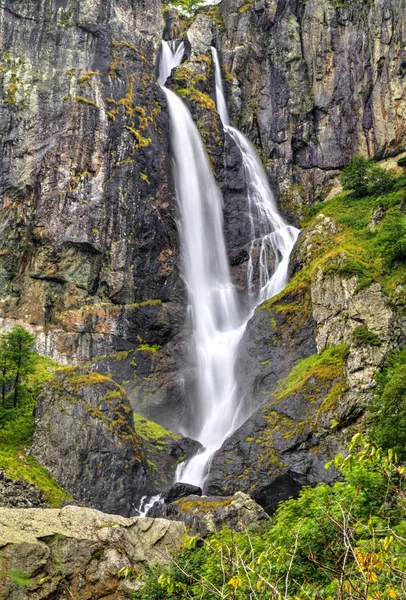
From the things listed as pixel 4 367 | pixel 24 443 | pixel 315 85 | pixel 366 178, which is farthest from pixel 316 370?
pixel 315 85

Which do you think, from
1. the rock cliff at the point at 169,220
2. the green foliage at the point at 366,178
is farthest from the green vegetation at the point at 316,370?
the green foliage at the point at 366,178

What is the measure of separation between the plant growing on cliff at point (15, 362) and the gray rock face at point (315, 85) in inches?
1075

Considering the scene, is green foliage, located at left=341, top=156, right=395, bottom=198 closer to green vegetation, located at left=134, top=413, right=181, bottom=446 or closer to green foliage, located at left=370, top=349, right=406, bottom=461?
green vegetation, located at left=134, top=413, right=181, bottom=446

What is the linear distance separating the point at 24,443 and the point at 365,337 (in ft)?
50.6

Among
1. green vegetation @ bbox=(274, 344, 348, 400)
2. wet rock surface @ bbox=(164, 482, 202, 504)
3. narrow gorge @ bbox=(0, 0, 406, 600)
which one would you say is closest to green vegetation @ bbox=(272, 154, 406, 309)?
narrow gorge @ bbox=(0, 0, 406, 600)

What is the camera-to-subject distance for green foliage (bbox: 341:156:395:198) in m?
38.8

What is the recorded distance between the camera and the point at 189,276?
37875mm

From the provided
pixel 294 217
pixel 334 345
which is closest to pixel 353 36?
pixel 294 217

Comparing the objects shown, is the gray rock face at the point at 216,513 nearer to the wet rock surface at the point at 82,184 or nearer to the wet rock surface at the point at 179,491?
the wet rock surface at the point at 179,491

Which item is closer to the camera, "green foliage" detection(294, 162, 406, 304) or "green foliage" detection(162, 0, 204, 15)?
"green foliage" detection(294, 162, 406, 304)

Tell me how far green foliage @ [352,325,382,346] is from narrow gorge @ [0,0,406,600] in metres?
0.11

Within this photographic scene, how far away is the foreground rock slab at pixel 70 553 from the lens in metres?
9.25

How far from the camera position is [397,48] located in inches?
1715

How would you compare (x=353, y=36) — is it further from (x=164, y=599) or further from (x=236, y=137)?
(x=164, y=599)
